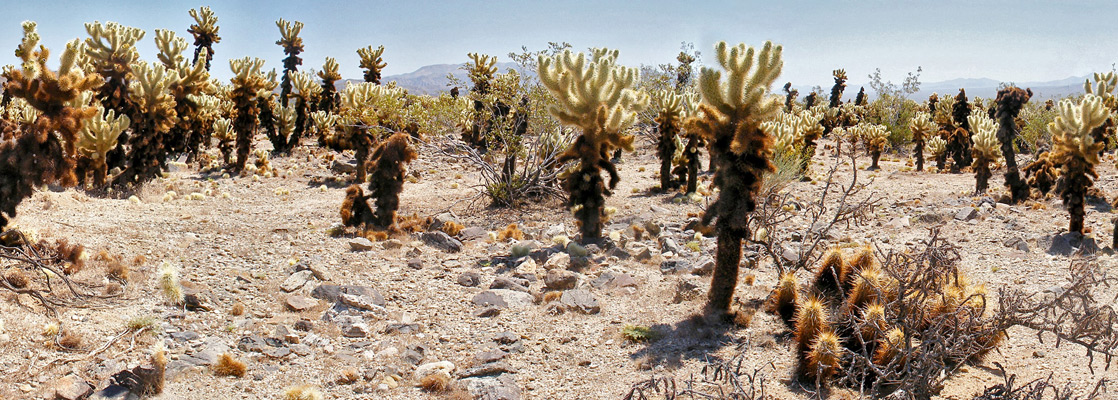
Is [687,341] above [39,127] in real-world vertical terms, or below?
below

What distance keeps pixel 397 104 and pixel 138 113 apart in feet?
19.4

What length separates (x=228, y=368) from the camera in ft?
21.4

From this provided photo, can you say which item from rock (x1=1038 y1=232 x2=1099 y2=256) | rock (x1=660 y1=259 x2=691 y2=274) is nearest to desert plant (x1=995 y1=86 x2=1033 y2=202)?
rock (x1=1038 y1=232 x2=1099 y2=256)

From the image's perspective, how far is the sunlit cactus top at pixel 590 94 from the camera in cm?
1209

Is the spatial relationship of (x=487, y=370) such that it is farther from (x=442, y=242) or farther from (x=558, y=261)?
(x=442, y=242)

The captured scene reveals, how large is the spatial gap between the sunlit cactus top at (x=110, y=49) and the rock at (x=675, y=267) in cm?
1369

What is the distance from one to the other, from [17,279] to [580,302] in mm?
6279

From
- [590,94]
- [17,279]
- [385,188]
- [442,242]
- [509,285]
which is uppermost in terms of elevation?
[590,94]

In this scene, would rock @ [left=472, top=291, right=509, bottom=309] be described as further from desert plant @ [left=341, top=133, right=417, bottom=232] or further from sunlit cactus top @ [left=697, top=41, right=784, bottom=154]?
desert plant @ [left=341, top=133, right=417, bottom=232]

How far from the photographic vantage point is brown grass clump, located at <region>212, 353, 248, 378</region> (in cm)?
650

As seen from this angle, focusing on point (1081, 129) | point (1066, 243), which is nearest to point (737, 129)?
point (1066, 243)

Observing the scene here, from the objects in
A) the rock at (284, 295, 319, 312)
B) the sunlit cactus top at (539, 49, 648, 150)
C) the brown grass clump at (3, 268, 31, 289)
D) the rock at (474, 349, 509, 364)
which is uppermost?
the sunlit cactus top at (539, 49, 648, 150)

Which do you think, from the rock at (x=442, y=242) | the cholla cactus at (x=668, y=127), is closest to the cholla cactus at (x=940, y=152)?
the cholla cactus at (x=668, y=127)

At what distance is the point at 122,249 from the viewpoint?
940cm
